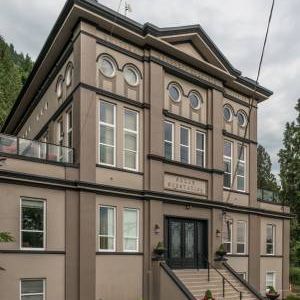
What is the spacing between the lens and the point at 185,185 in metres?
20.1

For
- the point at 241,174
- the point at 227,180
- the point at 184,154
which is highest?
the point at 184,154

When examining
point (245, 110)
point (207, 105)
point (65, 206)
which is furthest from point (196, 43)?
point (65, 206)

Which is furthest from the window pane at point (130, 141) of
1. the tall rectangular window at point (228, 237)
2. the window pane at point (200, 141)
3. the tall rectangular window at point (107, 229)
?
the tall rectangular window at point (228, 237)

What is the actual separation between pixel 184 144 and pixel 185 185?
1.92 metres

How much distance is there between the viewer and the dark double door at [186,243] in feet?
64.2

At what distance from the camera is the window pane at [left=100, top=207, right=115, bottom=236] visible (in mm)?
17172

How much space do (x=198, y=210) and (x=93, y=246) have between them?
5.95 metres

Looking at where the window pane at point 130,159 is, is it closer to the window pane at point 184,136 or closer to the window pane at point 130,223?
the window pane at point 130,223

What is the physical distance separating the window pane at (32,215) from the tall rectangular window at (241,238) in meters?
11.4

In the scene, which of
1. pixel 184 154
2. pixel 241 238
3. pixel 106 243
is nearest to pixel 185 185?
pixel 184 154

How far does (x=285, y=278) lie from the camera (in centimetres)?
2583

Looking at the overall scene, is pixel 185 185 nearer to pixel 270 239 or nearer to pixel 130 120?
pixel 130 120

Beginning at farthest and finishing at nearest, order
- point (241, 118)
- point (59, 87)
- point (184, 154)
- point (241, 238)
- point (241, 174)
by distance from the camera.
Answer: point (241, 118) → point (241, 174) → point (241, 238) → point (184, 154) → point (59, 87)

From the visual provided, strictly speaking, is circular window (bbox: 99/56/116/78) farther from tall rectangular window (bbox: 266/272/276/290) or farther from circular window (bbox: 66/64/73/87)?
tall rectangular window (bbox: 266/272/276/290)
